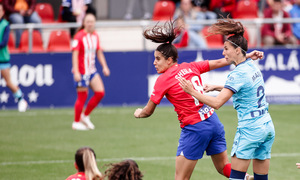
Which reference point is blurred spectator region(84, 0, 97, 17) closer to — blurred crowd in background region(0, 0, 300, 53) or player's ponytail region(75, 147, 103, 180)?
blurred crowd in background region(0, 0, 300, 53)

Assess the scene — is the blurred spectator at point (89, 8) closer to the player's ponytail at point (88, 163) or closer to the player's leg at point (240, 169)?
the player's leg at point (240, 169)

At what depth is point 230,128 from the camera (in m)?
11.6

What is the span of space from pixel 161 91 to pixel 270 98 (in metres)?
8.87

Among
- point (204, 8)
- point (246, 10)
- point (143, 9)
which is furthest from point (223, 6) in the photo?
point (143, 9)

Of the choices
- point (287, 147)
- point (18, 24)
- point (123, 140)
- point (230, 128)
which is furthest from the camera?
point (18, 24)

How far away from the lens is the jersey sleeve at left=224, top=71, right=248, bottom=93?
18.4 feet

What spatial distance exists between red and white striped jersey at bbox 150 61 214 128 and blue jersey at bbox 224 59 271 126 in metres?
0.50

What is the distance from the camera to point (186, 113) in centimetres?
616

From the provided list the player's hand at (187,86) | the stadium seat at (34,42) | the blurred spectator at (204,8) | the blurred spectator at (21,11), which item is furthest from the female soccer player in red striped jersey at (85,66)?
the player's hand at (187,86)

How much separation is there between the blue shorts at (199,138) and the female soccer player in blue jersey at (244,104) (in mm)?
410

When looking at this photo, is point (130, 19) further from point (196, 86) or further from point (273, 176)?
point (196, 86)

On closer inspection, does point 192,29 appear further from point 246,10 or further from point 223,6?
point 246,10

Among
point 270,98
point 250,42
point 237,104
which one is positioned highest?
point 237,104

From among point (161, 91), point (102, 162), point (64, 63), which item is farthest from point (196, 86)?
point (64, 63)
